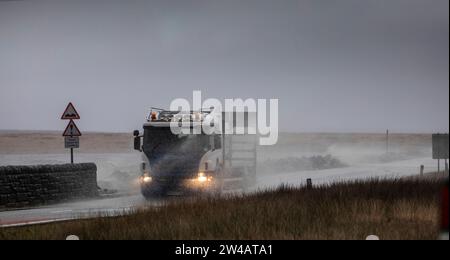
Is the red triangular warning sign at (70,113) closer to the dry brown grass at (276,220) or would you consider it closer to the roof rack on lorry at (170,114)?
the roof rack on lorry at (170,114)

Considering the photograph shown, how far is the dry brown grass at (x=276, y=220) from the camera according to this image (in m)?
12.1

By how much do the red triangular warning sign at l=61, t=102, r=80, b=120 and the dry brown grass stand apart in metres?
6.87

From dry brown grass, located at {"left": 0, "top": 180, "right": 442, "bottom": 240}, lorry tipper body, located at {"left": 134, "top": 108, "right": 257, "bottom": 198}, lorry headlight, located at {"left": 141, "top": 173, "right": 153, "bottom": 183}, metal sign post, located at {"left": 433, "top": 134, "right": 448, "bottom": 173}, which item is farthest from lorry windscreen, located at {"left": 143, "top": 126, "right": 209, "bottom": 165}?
metal sign post, located at {"left": 433, "top": 134, "right": 448, "bottom": 173}

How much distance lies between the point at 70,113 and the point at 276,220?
12.1 metres

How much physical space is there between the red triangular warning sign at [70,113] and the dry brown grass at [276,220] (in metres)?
6.87

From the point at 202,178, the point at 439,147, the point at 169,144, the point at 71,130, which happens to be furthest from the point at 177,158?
the point at 439,147

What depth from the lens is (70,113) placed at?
2348 cm

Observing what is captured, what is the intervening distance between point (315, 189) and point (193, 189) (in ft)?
14.2

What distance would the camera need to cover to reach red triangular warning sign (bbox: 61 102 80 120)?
23.4 metres

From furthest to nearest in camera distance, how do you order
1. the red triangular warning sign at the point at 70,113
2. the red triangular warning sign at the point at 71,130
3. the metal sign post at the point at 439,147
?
1. the metal sign post at the point at 439,147
2. the red triangular warning sign at the point at 71,130
3. the red triangular warning sign at the point at 70,113

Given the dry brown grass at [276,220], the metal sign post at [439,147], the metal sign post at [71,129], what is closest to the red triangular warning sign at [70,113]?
the metal sign post at [71,129]

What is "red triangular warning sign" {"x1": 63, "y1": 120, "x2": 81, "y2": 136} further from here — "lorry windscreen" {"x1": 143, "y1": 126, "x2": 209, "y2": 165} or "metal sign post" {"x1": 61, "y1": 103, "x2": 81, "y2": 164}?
"lorry windscreen" {"x1": 143, "y1": 126, "x2": 209, "y2": 165}
